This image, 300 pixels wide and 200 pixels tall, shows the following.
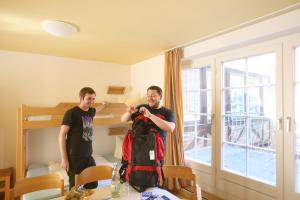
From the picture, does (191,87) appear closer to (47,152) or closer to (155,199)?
(155,199)

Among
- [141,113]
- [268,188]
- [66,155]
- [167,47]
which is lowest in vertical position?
[268,188]

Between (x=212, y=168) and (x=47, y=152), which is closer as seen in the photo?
(x=212, y=168)

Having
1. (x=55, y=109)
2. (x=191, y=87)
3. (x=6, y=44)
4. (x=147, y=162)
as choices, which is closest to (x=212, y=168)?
(x=191, y=87)

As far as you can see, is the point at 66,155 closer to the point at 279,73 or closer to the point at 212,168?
the point at 212,168

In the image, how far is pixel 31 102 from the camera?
290 centimetres

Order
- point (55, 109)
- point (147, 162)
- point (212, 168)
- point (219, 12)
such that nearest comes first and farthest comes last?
point (147, 162) < point (219, 12) < point (212, 168) < point (55, 109)

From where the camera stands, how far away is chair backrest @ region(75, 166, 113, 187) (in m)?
1.47

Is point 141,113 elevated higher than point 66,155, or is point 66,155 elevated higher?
point 141,113

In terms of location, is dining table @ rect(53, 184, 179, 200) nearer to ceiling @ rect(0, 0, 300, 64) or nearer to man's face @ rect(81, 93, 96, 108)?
man's face @ rect(81, 93, 96, 108)

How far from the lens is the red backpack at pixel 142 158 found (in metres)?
1.37

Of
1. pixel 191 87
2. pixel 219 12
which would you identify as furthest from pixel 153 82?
pixel 219 12

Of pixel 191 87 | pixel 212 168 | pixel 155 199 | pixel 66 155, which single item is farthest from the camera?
pixel 191 87

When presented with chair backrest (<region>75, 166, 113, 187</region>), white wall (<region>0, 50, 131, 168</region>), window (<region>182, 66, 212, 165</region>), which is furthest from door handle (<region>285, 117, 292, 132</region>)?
white wall (<region>0, 50, 131, 168</region>)

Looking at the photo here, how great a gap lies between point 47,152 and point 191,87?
2.33 metres
